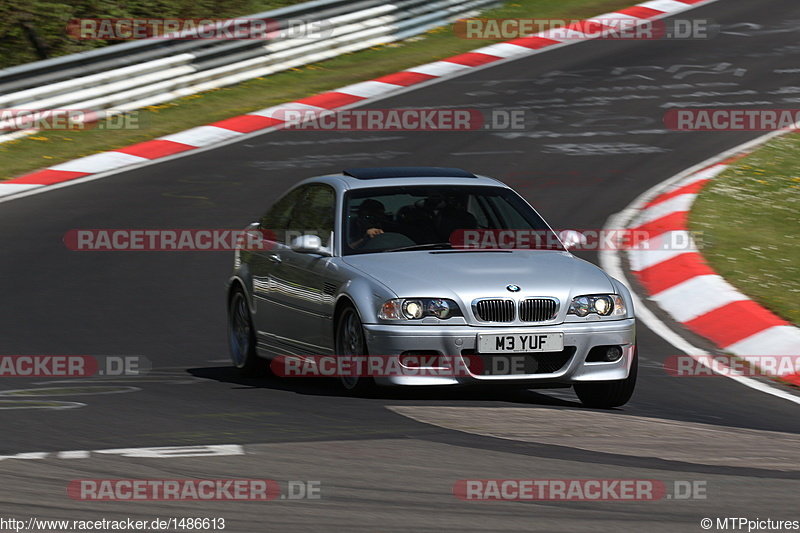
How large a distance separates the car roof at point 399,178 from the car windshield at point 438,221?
0.06m

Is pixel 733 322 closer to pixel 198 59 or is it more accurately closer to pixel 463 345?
pixel 463 345

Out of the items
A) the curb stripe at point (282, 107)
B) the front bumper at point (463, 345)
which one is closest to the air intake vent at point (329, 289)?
the front bumper at point (463, 345)

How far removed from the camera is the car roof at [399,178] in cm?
943

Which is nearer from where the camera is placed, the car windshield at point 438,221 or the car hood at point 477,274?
the car hood at point 477,274

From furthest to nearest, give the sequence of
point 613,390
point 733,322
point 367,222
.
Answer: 1. point 733,322
2. point 367,222
3. point 613,390

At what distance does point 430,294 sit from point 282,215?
7.24ft

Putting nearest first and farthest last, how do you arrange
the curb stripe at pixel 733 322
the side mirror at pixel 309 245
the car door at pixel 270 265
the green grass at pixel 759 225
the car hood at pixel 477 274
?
the car hood at pixel 477 274 < the side mirror at pixel 309 245 < the car door at pixel 270 265 < the curb stripe at pixel 733 322 < the green grass at pixel 759 225

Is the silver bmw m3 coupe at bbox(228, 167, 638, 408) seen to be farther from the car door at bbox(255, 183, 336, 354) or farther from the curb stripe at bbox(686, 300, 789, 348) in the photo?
the curb stripe at bbox(686, 300, 789, 348)

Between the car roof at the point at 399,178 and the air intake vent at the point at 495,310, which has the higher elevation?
the car roof at the point at 399,178

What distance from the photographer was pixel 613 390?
27.7 feet

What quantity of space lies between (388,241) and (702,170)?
8.05 m

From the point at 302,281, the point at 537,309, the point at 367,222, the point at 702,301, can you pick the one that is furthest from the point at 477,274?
the point at 702,301

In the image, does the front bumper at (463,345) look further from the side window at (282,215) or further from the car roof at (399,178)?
the side window at (282,215)

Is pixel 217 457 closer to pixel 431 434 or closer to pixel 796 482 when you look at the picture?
pixel 431 434
